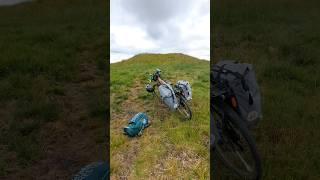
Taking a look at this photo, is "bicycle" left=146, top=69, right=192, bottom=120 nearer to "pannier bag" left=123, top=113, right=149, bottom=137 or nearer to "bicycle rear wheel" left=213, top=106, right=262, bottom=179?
"pannier bag" left=123, top=113, right=149, bottom=137

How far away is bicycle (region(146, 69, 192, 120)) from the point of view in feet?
20.8

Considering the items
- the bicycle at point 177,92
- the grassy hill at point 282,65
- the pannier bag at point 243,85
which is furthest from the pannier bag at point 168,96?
the grassy hill at point 282,65

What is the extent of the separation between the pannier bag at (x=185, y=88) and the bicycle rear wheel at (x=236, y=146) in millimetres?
600

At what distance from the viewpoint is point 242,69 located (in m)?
5.68

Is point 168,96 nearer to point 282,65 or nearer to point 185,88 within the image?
point 185,88

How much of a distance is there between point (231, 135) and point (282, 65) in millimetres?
5629

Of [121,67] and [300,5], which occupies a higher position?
[300,5]

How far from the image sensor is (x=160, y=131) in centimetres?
631
